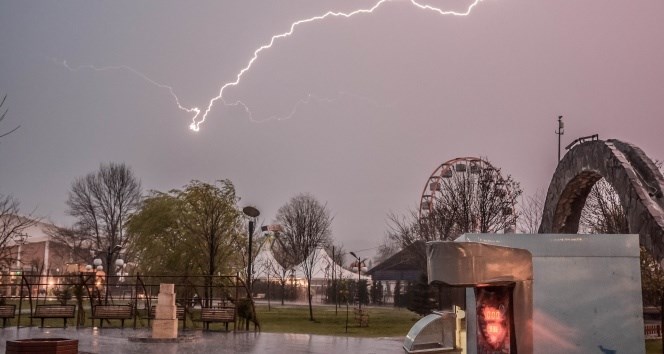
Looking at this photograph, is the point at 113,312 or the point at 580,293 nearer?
the point at 580,293

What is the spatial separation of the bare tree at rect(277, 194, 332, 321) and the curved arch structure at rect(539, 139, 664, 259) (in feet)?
142

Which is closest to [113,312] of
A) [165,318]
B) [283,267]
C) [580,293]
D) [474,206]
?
[165,318]

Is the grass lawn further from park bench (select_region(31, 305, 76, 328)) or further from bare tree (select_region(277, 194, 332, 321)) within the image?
bare tree (select_region(277, 194, 332, 321))

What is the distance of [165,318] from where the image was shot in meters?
21.4

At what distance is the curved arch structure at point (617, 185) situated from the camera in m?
16.4

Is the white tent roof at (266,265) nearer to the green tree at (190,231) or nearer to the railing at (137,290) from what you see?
the railing at (137,290)

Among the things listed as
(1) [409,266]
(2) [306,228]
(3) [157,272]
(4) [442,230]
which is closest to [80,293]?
(3) [157,272]

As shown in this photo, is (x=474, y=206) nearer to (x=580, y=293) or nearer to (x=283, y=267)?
(x=580, y=293)

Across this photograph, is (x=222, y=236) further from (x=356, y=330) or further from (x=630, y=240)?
(x=630, y=240)

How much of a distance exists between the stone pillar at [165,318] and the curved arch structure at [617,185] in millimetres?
11949

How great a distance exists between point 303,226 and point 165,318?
47700 mm

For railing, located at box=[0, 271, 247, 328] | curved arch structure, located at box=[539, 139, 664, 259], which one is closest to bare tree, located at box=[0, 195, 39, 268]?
railing, located at box=[0, 271, 247, 328]

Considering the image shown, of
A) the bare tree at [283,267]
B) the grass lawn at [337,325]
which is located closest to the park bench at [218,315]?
the grass lawn at [337,325]

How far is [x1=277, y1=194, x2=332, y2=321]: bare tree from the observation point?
67.1m
